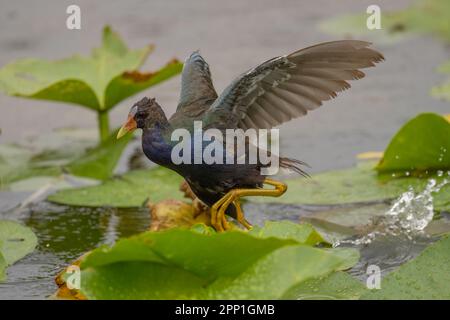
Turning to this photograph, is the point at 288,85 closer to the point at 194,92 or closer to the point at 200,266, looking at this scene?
the point at 194,92

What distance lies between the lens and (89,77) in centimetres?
508

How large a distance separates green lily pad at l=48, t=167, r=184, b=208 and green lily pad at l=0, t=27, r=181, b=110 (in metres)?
0.38

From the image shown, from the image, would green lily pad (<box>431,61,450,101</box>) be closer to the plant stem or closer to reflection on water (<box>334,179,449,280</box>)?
reflection on water (<box>334,179,449,280</box>)

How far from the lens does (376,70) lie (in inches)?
255

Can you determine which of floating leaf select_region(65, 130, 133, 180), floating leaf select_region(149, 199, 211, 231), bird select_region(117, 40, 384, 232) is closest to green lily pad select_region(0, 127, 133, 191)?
floating leaf select_region(65, 130, 133, 180)

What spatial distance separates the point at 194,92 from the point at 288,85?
15.2 inches

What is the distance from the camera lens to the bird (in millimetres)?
3668

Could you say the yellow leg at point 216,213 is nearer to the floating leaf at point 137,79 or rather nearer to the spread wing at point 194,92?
the spread wing at point 194,92

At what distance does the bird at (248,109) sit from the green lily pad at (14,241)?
59 cm

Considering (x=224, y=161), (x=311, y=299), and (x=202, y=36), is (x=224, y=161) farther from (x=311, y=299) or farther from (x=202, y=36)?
(x=202, y=36)

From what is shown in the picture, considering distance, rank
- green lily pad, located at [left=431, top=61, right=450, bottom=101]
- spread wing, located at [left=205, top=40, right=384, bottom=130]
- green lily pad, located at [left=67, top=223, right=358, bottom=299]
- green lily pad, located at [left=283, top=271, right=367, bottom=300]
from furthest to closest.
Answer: green lily pad, located at [left=431, top=61, right=450, bottom=101] → spread wing, located at [left=205, top=40, right=384, bottom=130] → green lily pad, located at [left=283, top=271, right=367, bottom=300] → green lily pad, located at [left=67, top=223, right=358, bottom=299]

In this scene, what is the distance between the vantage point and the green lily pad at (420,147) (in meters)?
4.26

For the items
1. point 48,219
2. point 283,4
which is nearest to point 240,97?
point 48,219
